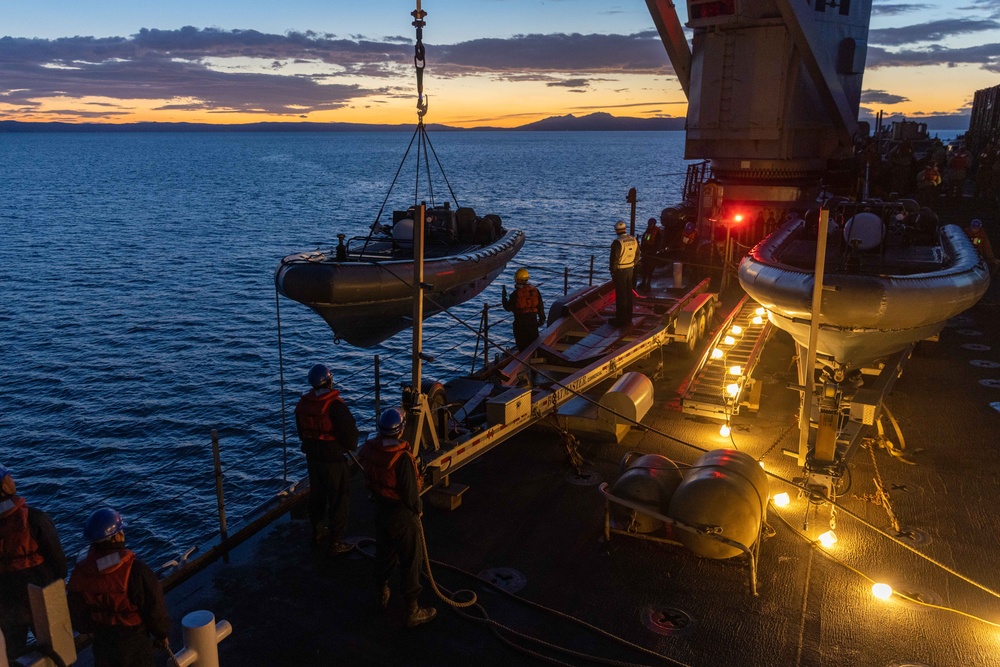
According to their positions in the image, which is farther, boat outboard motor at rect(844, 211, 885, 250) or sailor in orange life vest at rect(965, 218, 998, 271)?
sailor in orange life vest at rect(965, 218, 998, 271)

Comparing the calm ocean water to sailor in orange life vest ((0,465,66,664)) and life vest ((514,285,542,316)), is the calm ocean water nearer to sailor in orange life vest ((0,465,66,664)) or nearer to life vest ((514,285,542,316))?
life vest ((514,285,542,316))

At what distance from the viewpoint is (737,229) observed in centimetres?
1727

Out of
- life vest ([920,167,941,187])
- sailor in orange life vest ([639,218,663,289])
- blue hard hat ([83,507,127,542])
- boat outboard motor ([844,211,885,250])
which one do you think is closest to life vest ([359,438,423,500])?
blue hard hat ([83,507,127,542])

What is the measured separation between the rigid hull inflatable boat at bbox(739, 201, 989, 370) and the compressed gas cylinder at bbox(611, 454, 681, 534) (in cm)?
293

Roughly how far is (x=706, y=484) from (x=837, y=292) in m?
3.47

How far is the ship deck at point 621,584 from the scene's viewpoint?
212 inches

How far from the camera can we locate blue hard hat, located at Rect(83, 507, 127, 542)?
3939 millimetres

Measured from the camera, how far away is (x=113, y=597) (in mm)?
4012

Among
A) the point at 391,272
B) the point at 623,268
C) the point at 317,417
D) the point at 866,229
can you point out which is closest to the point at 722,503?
the point at 317,417

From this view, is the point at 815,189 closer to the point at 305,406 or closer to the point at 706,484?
the point at 706,484

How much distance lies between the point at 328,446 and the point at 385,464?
3.82 feet

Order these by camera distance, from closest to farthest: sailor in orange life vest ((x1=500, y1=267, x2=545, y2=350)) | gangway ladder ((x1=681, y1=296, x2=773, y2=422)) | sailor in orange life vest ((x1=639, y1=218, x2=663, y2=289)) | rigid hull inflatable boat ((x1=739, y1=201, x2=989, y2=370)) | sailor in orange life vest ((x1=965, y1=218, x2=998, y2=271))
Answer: rigid hull inflatable boat ((x1=739, y1=201, x2=989, y2=370)) → gangway ladder ((x1=681, y1=296, x2=773, y2=422)) → sailor in orange life vest ((x1=500, y1=267, x2=545, y2=350)) → sailor in orange life vest ((x1=965, y1=218, x2=998, y2=271)) → sailor in orange life vest ((x1=639, y1=218, x2=663, y2=289))

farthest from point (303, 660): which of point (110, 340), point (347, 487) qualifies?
point (110, 340)

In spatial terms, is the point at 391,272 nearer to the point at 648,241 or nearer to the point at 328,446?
the point at 648,241
